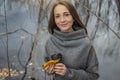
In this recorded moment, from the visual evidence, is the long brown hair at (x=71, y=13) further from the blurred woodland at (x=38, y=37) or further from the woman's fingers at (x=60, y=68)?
the blurred woodland at (x=38, y=37)

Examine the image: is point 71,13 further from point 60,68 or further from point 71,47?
point 60,68

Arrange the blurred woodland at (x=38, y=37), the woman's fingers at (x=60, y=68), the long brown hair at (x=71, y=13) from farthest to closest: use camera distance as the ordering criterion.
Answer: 1. the blurred woodland at (x=38, y=37)
2. the long brown hair at (x=71, y=13)
3. the woman's fingers at (x=60, y=68)

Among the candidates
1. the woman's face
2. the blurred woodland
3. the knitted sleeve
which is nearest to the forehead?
the woman's face

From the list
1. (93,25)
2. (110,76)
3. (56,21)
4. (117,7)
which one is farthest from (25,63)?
(56,21)

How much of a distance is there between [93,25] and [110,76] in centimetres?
126

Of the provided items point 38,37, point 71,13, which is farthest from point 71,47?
point 38,37

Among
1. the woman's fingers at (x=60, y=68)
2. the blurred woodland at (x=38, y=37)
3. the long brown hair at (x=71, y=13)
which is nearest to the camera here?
the woman's fingers at (x=60, y=68)

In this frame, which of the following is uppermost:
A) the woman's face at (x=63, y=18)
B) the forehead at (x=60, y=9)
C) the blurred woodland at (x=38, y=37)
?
the forehead at (x=60, y=9)

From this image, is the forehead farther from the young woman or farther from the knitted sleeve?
the knitted sleeve

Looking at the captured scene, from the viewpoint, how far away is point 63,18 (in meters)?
1.45

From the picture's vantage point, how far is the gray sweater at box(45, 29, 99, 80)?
4.62 feet

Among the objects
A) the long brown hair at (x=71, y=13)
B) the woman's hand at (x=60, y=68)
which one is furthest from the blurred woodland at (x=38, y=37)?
the woman's hand at (x=60, y=68)

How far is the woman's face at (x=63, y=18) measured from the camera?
145 centimetres

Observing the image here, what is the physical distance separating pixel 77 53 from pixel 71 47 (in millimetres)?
40
